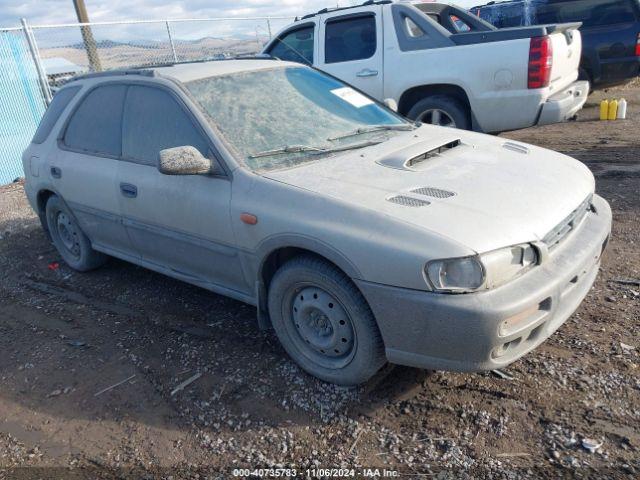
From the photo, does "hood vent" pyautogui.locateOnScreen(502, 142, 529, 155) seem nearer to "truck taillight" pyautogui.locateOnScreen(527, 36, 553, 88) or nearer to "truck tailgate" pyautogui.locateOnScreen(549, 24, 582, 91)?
"truck taillight" pyautogui.locateOnScreen(527, 36, 553, 88)

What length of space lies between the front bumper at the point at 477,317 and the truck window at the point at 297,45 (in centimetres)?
573

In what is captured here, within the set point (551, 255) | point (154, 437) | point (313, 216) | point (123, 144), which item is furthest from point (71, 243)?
point (551, 255)

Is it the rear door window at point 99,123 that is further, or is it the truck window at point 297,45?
the truck window at point 297,45

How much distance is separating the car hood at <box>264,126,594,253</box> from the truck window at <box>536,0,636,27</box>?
7410mm

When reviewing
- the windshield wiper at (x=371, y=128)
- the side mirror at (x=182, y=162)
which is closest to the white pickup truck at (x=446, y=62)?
the windshield wiper at (x=371, y=128)

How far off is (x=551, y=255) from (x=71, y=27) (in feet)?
32.9

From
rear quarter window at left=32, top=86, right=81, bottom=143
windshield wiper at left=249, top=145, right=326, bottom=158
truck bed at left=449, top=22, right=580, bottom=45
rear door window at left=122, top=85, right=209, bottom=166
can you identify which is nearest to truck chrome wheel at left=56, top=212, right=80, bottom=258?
rear quarter window at left=32, top=86, right=81, bottom=143

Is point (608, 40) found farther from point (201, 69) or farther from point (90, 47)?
point (90, 47)

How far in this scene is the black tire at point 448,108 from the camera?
21.7 ft

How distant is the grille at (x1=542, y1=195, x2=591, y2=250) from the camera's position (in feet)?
8.93

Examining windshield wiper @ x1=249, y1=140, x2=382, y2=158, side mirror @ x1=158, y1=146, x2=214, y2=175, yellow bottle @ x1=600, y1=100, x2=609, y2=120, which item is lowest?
yellow bottle @ x1=600, y1=100, x2=609, y2=120

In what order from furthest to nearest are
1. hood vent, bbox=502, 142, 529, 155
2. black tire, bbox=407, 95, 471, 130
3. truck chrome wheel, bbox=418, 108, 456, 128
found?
truck chrome wheel, bbox=418, 108, 456, 128 < black tire, bbox=407, 95, 471, 130 < hood vent, bbox=502, 142, 529, 155

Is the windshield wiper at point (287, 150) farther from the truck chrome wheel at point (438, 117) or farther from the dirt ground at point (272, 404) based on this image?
the truck chrome wheel at point (438, 117)

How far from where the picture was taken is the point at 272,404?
9.93 feet
